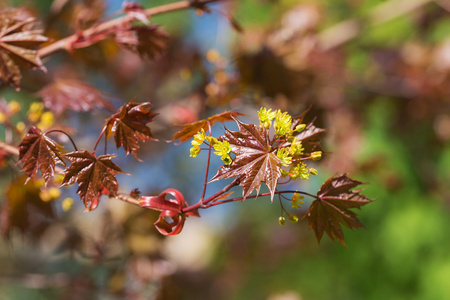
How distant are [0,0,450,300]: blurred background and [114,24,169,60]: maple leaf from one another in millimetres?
157

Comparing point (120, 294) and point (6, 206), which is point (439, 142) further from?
point (6, 206)

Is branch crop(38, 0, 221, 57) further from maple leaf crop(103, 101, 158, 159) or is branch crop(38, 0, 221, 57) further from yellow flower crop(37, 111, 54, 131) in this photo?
maple leaf crop(103, 101, 158, 159)

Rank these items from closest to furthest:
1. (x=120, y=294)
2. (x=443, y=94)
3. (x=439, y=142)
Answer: (x=120, y=294) → (x=443, y=94) → (x=439, y=142)

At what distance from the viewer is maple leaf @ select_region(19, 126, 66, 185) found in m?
0.58

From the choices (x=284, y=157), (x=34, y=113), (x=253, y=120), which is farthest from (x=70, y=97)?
(x=253, y=120)

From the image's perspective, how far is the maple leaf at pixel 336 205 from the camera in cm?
58

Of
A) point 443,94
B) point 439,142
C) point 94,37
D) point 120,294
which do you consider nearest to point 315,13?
point 443,94

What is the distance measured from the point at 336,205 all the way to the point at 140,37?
55cm

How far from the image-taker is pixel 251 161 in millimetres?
538

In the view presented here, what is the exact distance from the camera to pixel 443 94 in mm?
2045

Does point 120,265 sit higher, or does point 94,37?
point 94,37

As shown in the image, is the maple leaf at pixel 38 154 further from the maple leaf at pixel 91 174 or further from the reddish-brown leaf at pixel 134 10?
the reddish-brown leaf at pixel 134 10

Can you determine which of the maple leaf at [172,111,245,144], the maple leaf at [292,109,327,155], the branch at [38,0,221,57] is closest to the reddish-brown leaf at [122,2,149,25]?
the branch at [38,0,221,57]

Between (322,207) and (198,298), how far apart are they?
2.21 meters
